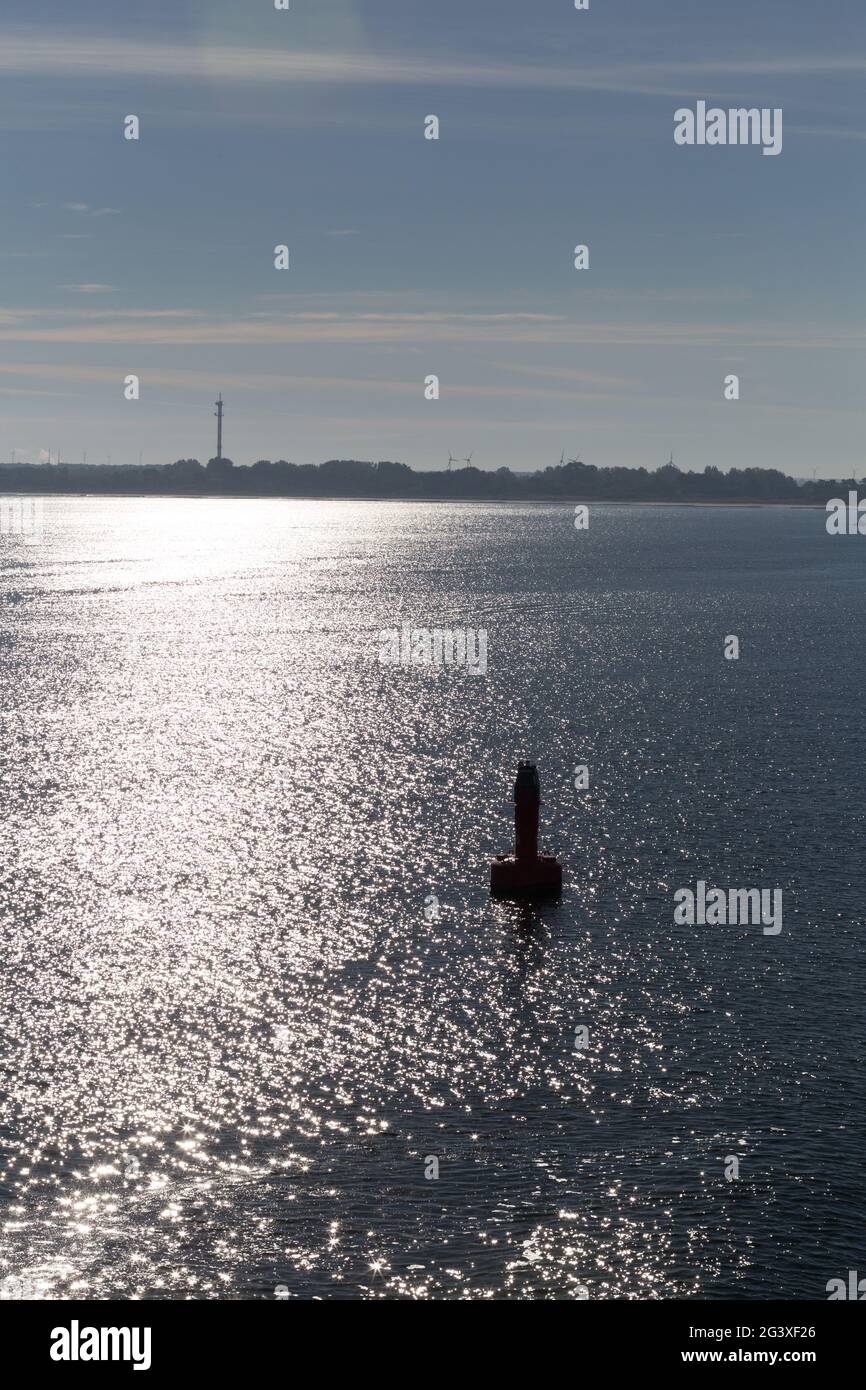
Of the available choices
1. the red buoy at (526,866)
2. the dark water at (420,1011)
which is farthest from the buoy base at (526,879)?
the dark water at (420,1011)

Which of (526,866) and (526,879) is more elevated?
(526,866)

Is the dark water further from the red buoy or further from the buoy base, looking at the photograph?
the red buoy

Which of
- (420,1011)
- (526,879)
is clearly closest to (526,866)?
(526,879)

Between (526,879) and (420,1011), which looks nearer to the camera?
(420,1011)

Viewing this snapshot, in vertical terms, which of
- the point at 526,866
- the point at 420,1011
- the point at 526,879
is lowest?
the point at 420,1011

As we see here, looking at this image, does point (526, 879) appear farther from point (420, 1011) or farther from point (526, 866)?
point (420, 1011)

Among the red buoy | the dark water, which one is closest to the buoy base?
the red buoy
